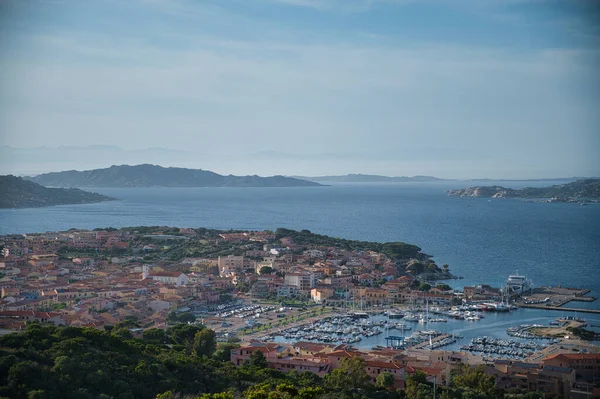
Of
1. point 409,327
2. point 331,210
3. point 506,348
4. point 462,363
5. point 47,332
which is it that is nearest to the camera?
point 47,332

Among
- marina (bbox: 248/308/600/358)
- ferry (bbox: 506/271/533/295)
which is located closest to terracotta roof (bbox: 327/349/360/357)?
marina (bbox: 248/308/600/358)

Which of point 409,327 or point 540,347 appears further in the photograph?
point 409,327

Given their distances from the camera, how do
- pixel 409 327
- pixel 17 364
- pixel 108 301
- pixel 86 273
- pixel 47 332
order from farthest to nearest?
pixel 86 273 → pixel 108 301 → pixel 409 327 → pixel 47 332 → pixel 17 364

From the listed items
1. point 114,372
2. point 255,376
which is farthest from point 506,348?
point 114,372

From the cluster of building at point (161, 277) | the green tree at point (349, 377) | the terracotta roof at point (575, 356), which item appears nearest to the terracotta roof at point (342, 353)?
the green tree at point (349, 377)

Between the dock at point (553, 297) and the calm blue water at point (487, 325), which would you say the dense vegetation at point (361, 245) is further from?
the calm blue water at point (487, 325)

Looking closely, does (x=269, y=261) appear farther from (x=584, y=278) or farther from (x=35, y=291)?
(x=584, y=278)
